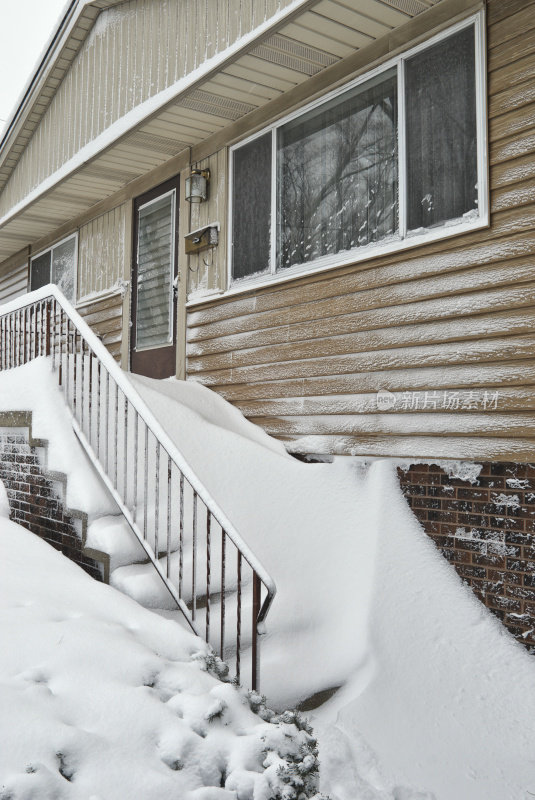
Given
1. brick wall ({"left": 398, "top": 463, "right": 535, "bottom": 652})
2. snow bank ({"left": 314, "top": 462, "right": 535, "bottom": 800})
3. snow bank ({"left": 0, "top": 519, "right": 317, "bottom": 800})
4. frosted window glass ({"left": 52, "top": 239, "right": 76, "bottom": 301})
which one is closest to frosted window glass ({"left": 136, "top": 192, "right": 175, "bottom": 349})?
frosted window glass ({"left": 52, "top": 239, "right": 76, "bottom": 301})

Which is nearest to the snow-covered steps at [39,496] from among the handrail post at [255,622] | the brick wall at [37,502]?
the brick wall at [37,502]

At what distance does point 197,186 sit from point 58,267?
3.92 m

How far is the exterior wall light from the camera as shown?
248 inches

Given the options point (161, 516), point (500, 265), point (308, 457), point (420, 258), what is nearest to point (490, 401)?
point (500, 265)

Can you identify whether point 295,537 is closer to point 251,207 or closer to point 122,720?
point 122,720

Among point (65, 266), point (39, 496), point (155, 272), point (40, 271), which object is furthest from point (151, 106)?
point (40, 271)

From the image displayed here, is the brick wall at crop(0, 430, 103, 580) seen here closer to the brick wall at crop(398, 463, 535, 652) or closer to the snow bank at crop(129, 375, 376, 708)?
the snow bank at crop(129, 375, 376, 708)

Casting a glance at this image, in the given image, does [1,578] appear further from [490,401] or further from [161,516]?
[490,401]

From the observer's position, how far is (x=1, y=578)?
352cm

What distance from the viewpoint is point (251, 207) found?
5.84m

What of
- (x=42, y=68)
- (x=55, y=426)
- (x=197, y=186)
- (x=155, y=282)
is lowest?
(x=55, y=426)

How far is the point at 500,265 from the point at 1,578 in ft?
10.5

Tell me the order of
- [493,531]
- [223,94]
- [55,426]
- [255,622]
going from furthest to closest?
[223,94]
[55,426]
[493,531]
[255,622]

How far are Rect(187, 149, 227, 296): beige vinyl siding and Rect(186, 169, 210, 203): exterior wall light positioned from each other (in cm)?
5
